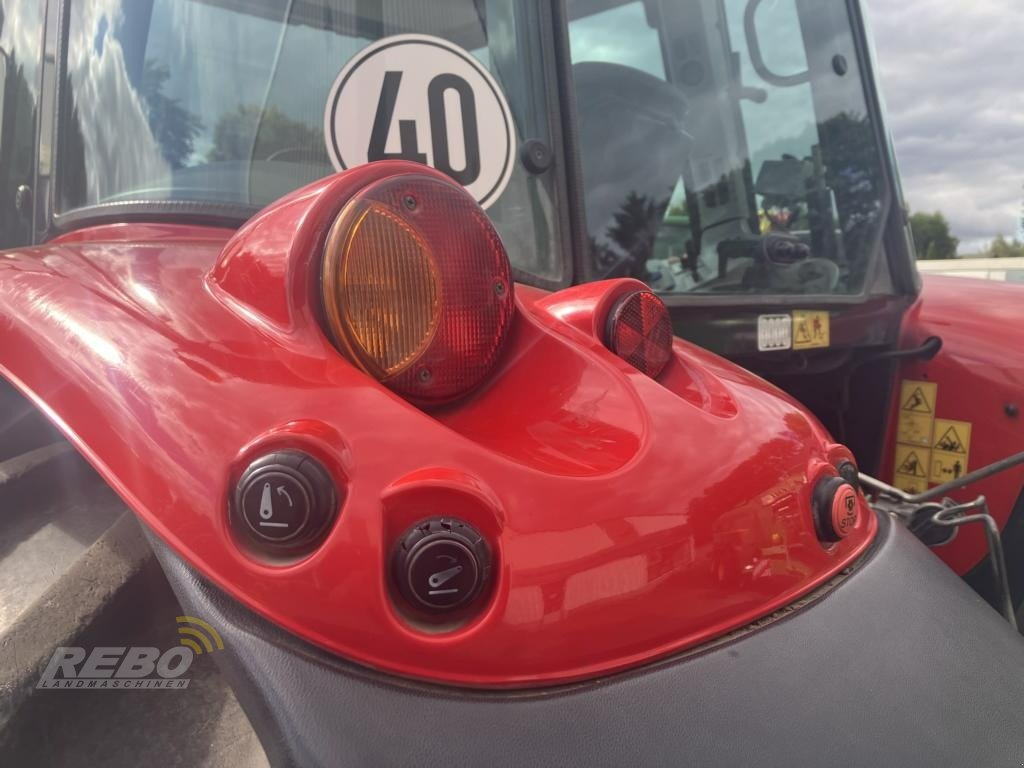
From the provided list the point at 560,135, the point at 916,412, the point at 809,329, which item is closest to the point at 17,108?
the point at 560,135

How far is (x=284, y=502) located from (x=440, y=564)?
0.54 ft

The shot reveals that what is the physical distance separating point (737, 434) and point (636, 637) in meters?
0.31

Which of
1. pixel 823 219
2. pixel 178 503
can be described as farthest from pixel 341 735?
pixel 823 219

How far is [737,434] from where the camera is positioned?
3.35ft

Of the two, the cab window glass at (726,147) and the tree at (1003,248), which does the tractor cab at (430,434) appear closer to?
the cab window glass at (726,147)

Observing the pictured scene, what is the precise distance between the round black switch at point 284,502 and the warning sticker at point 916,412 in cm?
192

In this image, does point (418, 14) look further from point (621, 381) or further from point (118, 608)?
point (118, 608)

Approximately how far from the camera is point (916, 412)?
7.25 ft

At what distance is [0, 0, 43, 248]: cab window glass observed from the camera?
1.78 meters

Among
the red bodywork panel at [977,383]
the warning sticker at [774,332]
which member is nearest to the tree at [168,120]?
the warning sticker at [774,332]

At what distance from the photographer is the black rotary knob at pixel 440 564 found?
30.8 inches

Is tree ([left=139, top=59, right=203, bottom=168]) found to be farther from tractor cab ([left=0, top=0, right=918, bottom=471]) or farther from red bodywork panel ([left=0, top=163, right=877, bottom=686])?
red bodywork panel ([left=0, top=163, right=877, bottom=686])

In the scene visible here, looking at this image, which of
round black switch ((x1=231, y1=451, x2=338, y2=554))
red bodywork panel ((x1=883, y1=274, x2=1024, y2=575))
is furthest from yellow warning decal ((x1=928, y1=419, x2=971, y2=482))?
round black switch ((x1=231, y1=451, x2=338, y2=554))

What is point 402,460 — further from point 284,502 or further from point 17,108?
point 17,108
